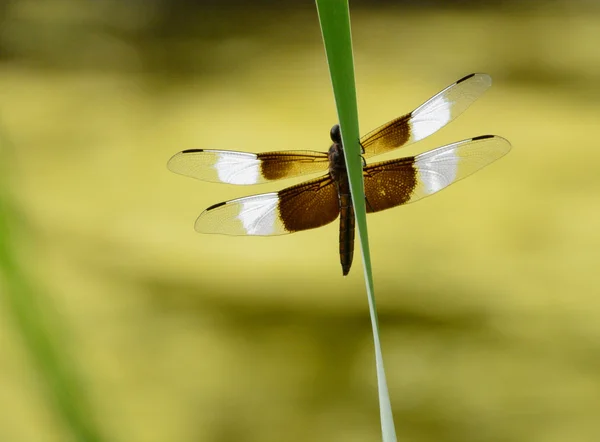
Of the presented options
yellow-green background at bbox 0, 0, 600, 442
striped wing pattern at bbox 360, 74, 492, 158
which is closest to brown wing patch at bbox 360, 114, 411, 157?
striped wing pattern at bbox 360, 74, 492, 158

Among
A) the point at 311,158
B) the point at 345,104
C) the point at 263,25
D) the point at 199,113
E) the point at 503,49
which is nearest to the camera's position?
the point at 345,104

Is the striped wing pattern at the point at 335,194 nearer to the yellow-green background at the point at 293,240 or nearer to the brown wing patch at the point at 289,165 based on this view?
the brown wing patch at the point at 289,165

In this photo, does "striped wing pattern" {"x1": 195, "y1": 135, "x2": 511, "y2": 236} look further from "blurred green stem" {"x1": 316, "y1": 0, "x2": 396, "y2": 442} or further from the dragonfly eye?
"blurred green stem" {"x1": 316, "y1": 0, "x2": 396, "y2": 442}

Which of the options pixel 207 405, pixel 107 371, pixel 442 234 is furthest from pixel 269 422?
pixel 442 234

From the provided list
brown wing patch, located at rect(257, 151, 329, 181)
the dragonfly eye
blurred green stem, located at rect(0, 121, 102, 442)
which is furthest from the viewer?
brown wing patch, located at rect(257, 151, 329, 181)

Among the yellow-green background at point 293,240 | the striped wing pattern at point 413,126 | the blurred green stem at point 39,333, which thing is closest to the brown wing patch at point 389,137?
the striped wing pattern at point 413,126

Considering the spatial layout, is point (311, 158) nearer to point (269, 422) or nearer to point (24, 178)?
point (269, 422)

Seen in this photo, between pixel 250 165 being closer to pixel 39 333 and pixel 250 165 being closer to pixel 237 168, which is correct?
pixel 237 168
